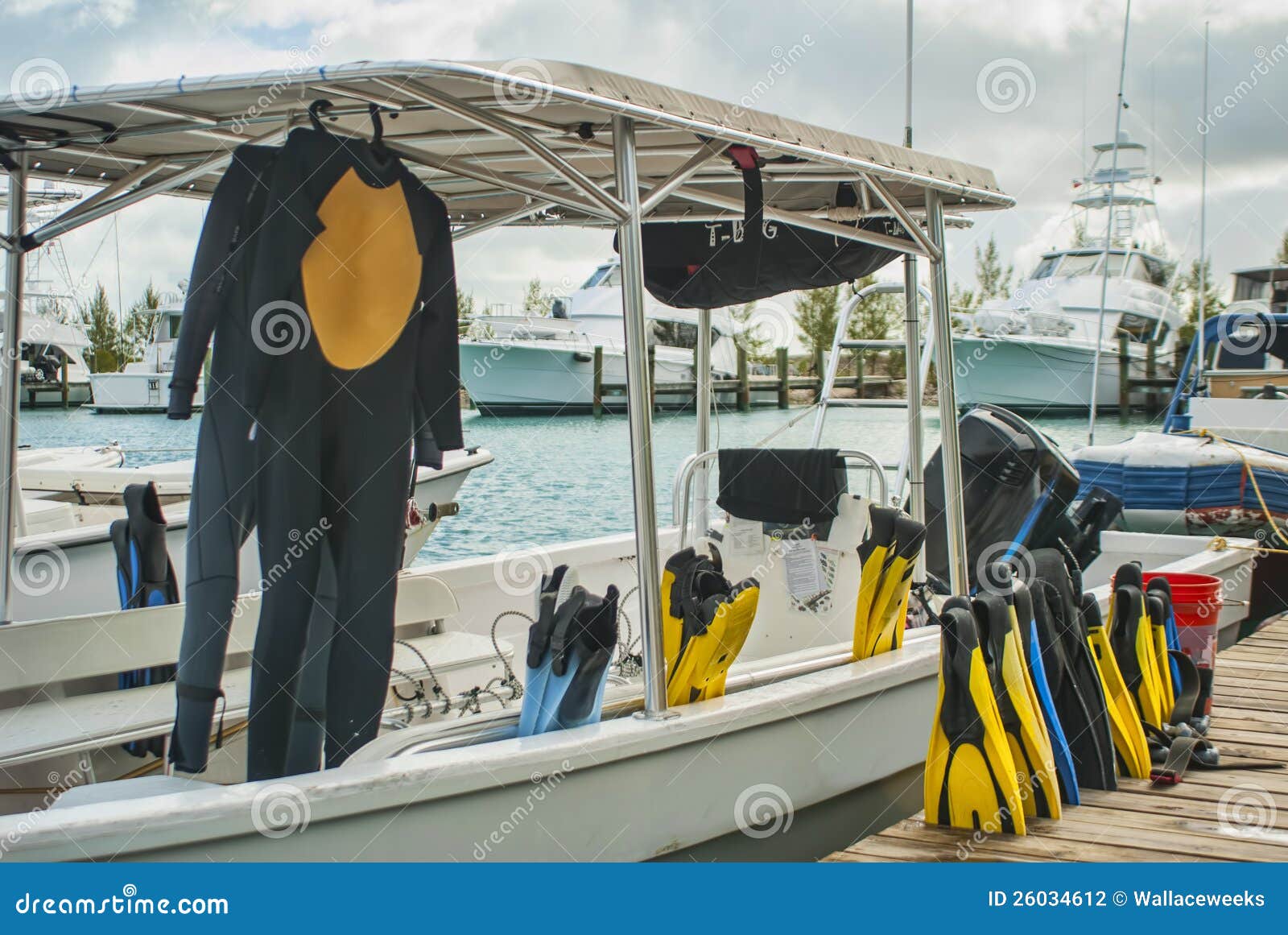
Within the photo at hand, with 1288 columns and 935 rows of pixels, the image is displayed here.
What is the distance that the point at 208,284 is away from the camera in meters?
2.58

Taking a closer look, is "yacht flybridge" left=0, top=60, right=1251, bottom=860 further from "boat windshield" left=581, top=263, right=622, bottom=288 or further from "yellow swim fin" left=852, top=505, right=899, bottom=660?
"boat windshield" left=581, top=263, right=622, bottom=288

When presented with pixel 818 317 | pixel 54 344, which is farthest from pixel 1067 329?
pixel 54 344

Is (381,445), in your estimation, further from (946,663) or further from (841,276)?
(841,276)

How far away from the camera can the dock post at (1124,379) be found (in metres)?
28.1

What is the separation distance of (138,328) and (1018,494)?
37207 mm

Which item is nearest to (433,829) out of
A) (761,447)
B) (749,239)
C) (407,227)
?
(407,227)

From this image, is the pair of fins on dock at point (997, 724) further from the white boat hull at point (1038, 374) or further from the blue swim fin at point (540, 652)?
the white boat hull at point (1038, 374)

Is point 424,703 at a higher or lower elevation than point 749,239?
lower

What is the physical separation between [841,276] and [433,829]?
2.45 metres

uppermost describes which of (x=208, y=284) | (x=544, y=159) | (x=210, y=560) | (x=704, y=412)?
(x=544, y=159)

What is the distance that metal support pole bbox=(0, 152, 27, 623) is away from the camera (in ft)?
10.3

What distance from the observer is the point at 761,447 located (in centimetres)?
382

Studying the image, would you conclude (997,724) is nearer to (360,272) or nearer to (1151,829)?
(1151,829)
